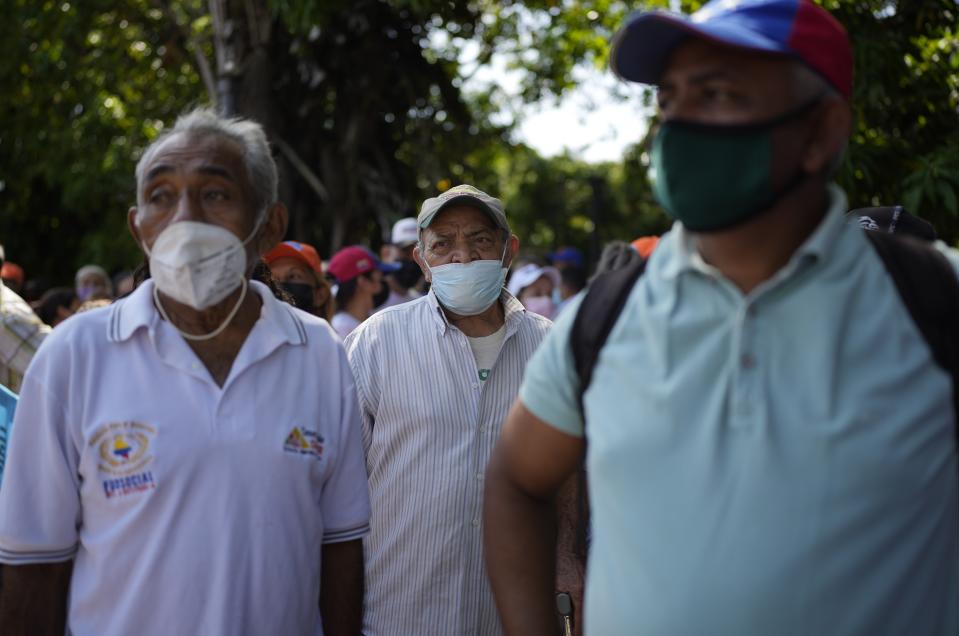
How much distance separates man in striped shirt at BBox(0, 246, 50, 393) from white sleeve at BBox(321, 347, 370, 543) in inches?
105

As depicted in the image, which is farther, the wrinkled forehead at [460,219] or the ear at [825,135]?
the wrinkled forehead at [460,219]

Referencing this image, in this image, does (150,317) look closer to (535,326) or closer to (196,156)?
(196,156)

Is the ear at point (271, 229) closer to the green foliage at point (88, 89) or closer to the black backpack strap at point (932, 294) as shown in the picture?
the black backpack strap at point (932, 294)

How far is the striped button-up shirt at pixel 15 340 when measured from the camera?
503cm

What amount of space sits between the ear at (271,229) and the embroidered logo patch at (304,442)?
50 cm

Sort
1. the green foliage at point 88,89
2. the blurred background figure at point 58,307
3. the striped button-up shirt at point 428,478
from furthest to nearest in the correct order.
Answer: the green foliage at point 88,89
the blurred background figure at point 58,307
the striped button-up shirt at point 428,478

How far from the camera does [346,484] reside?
2.86 metres

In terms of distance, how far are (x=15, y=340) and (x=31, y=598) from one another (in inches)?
109

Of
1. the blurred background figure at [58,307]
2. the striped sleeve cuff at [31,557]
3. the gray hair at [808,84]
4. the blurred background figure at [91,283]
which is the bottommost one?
the blurred background figure at [91,283]

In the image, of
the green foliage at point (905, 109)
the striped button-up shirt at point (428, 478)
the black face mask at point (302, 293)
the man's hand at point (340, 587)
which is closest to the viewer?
the man's hand at point (340, 587)

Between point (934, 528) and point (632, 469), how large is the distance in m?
0.51

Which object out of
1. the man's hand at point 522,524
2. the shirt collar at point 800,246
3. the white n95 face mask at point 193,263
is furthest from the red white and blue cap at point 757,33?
the white n95 face mask at point 193,263

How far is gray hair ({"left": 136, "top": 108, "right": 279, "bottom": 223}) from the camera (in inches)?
112

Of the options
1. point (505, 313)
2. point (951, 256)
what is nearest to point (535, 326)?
point (505, 313)
